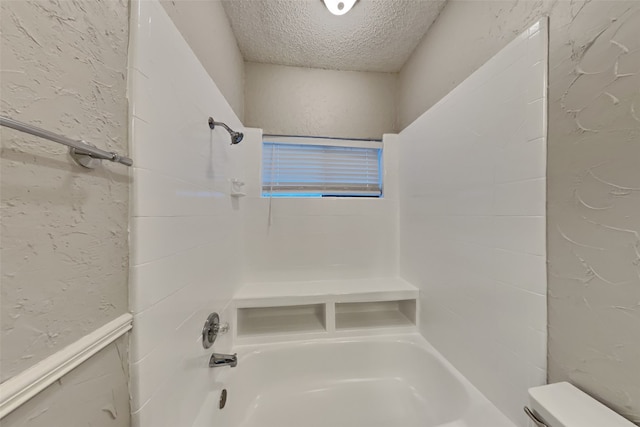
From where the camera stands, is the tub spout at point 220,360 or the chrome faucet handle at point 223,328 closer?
the tub spout at point 220,360

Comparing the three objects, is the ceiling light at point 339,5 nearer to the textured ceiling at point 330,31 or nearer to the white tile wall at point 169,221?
the textured ceiling at point 330,31

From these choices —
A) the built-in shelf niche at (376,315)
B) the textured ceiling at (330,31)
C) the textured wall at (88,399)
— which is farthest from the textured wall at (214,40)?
the built-in shelf niche at (376,315)

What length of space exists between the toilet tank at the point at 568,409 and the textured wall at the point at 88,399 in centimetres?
113

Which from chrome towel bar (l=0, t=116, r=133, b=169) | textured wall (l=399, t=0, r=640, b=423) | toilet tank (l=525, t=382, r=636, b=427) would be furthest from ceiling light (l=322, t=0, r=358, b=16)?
toilet tank (l=525, t=382, r=636, b=427)

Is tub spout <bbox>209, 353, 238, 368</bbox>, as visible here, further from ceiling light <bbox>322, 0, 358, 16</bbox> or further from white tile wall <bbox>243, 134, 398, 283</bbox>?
ceiling light <bbox>322, 0, 358, 16</bbox>

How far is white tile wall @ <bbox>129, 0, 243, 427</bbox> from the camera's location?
64cm

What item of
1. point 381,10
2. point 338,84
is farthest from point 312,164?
point 381,10

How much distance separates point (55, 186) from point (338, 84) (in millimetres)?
1996

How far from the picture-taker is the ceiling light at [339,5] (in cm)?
129

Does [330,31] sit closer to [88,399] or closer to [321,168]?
[321,168]

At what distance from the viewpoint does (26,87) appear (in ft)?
1.31

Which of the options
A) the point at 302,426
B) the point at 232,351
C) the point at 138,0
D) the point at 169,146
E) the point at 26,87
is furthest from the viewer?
the point at 232,351

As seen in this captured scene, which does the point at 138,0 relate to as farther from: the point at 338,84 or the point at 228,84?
the point at 338,84

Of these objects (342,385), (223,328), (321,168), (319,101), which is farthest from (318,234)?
(319,101)
